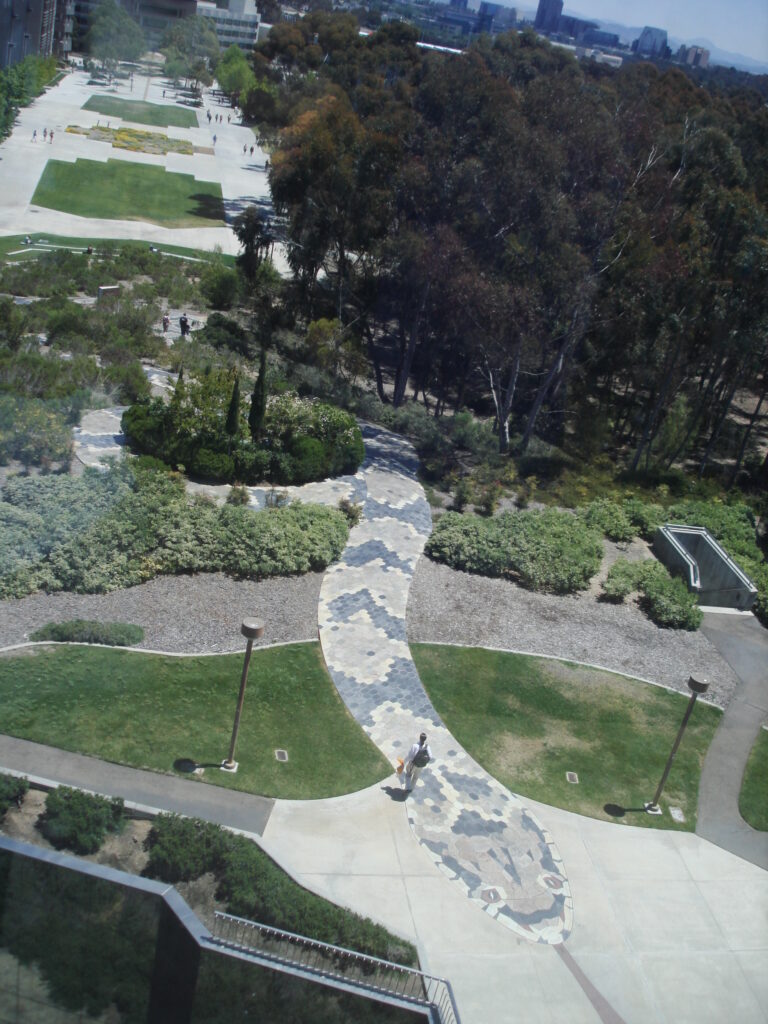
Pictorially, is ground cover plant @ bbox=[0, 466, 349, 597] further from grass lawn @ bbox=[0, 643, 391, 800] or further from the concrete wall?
the concrete wall

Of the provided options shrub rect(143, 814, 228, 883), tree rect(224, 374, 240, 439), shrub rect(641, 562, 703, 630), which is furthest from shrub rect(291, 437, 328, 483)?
shrub rect(143, 814, 228, 883)

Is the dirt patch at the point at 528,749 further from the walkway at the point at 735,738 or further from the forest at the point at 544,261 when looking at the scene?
the forest at the point at 544,261

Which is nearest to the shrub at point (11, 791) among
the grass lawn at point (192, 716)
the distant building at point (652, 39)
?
the grass lawn at point (192, 716)

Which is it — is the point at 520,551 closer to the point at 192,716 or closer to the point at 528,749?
the point at 528,749

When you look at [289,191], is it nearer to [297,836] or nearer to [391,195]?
[391,195]

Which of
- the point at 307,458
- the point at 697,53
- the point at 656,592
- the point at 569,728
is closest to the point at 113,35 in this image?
the point at 697,53

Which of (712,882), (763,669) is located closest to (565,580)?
(763,669)

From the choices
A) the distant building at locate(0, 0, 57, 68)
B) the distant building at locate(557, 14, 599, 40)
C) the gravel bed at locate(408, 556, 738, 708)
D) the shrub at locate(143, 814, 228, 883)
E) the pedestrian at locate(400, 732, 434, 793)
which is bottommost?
the gravel bed at locate(408, 556, 738, 708)
